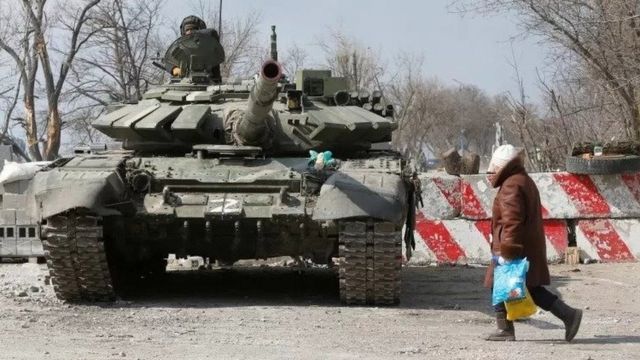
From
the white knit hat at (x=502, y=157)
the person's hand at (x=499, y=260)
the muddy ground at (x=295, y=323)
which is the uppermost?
the white knit hat at (x=502, y=157)

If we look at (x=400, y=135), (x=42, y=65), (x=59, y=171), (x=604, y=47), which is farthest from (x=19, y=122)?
(x=400, y=135)

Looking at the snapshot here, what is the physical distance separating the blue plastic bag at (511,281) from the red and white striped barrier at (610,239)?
6.86 m

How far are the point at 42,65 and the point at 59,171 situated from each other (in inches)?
722

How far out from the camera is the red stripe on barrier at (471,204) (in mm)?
15180

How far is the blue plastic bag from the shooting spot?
328 inches

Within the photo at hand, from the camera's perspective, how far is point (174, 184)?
35.9ft

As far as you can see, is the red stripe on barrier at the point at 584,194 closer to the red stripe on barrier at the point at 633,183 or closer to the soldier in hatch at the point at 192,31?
the red stripe on barrier at the point at 633,183

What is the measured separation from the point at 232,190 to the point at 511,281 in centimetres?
333

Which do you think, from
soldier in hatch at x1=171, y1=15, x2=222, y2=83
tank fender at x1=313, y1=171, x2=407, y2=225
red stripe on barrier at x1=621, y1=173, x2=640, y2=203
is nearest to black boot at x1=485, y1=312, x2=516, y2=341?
tank fender at x1=313, y1=171, x2=407, y2=225

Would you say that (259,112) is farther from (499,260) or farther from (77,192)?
(499,260)

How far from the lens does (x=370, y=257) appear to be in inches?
405

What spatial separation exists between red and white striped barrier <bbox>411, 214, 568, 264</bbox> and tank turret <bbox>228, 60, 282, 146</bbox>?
166 inches

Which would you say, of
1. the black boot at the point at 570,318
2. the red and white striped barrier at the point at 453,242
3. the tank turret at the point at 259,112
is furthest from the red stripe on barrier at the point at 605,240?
the black boot at the point at 570,318

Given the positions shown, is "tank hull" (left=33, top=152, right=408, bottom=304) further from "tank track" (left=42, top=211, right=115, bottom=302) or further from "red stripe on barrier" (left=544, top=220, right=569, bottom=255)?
"red stripe on barrier" (left=544, top=220, right=569, bottom=255)
